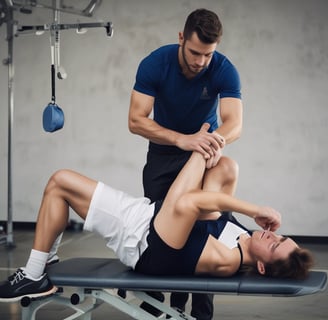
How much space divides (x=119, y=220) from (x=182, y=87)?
66 centimetres

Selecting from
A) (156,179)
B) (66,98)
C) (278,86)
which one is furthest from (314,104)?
(156,179)

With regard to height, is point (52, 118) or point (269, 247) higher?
point (52, 118)

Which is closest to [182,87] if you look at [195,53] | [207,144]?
[195,53]

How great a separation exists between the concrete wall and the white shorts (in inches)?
132

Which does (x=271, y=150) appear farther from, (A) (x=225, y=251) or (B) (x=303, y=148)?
(A) (x=225, y=251)

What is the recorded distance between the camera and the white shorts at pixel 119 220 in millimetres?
2371

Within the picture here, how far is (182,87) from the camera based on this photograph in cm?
268

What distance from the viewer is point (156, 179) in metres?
2.86

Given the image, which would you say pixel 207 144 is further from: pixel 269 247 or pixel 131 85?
pixel 131 85

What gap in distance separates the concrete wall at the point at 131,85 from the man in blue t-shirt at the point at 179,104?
9.33 feet

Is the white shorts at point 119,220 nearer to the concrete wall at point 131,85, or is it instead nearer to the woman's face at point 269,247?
the woman's face at point 269,247

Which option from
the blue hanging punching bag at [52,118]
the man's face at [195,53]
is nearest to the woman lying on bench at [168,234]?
the man's face at [195,53]

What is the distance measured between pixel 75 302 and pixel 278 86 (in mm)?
3707

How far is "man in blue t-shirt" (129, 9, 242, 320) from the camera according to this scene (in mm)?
2609
